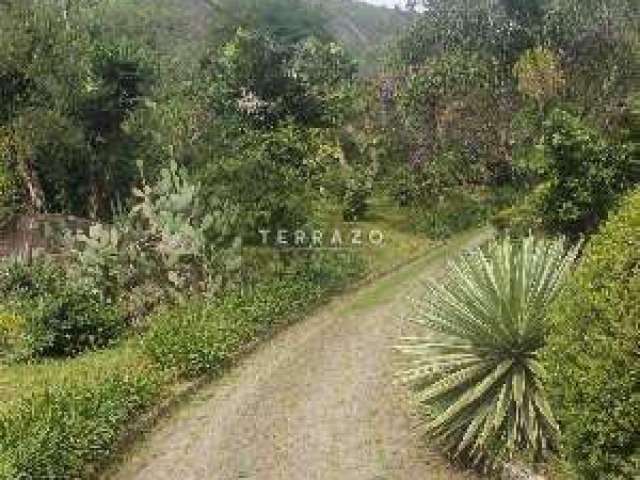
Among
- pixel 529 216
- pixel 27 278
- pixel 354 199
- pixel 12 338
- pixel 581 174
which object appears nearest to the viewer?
pixel 581 174

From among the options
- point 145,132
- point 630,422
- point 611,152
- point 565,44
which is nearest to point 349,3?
point 565,44

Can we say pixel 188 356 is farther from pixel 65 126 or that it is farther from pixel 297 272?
pixel 65 126

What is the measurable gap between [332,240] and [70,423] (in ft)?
65.1

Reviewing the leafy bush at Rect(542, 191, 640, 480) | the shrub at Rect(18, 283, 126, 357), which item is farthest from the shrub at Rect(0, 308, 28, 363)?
the leafy bush at Rect(542, 191, 640, 480)

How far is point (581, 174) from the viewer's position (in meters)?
20.5

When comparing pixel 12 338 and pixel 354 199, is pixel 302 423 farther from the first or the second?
pixel 354 199

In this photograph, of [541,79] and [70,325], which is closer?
[70,325]

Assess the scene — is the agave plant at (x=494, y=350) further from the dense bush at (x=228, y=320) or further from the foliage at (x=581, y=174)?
the foliage at (x=581, y=174)

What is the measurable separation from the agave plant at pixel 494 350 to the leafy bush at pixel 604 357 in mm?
2480

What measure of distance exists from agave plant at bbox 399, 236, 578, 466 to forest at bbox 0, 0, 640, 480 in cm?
4

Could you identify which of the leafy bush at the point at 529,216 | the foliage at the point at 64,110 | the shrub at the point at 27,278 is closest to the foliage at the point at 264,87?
the foliage at the point at 64,110

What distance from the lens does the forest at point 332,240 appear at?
1121 centimetres

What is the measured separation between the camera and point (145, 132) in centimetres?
3453

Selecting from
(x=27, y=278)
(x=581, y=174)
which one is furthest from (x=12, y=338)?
(x=581, y=174)
